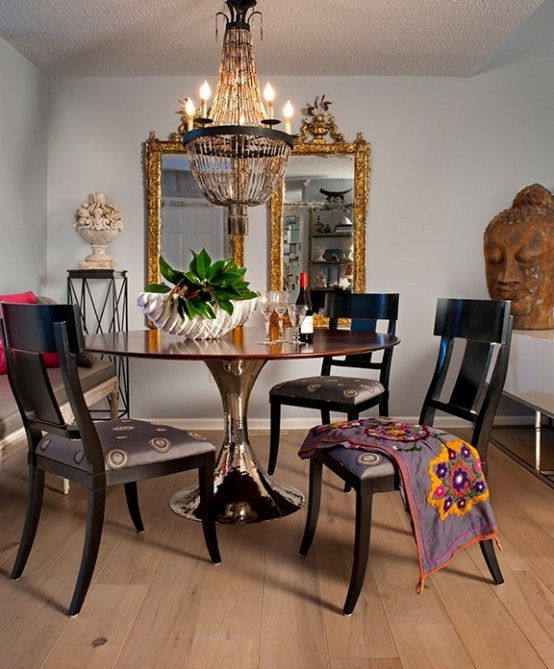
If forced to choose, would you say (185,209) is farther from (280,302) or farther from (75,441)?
(75,441)

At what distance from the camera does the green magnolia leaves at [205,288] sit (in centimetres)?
233

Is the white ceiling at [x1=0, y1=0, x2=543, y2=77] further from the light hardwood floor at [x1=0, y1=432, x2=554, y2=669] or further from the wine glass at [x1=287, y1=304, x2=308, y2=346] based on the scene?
the light hardwood floor at [x1=0, y1=432, x2=554, y2=669]

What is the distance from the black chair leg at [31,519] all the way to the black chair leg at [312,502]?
2.88 ft

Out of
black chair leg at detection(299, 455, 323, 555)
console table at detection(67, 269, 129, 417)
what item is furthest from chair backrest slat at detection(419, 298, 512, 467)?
console table at detection(67, 269, 129, 417)

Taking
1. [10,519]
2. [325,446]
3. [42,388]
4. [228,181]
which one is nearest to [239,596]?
[325,446]

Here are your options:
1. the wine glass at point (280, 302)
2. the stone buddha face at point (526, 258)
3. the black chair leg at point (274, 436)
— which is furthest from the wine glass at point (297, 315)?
the stone buddha face at point (526, 258)

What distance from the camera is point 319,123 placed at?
412 centimetres

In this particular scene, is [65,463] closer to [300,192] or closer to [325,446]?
[325,446]

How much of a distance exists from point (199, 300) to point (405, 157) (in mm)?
2396

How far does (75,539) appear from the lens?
237 centimetres

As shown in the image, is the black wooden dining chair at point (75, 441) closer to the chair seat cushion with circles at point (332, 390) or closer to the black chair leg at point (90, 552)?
the black chair leg at point (90, 552)

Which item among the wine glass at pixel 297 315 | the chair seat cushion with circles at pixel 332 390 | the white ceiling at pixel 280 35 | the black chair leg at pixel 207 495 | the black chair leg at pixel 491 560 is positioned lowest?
the black chair leg at pixel 491 560

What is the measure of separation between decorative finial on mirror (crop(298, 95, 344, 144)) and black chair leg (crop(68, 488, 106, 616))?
2.97m

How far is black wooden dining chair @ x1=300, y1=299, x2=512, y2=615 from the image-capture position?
1.81 metres
